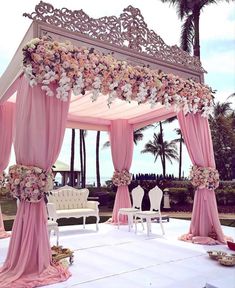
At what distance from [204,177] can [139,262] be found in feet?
7.66

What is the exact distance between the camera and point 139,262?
16.0 feet

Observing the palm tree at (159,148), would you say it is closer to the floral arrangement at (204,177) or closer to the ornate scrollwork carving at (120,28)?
the floral arrangement at (204,177)

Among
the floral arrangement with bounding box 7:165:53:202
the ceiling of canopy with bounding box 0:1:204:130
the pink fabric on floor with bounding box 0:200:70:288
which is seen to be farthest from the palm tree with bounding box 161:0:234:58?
the pink fabric on floor with bounding box 0:200:70:288

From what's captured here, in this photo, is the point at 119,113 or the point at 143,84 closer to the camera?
the point at 143,84

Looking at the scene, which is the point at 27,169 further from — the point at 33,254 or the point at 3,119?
the point at 3,119

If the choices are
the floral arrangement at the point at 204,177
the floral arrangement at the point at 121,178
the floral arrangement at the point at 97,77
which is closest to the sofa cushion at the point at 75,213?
the floral arrangement at the point at 121,178

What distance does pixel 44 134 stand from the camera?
14.3 ft

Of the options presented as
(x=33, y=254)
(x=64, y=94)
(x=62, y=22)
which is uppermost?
(x=62, y=22)

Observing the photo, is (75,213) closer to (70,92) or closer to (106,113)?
(106,113)

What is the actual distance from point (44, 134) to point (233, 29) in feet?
9.57

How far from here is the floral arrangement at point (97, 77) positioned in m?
4.25

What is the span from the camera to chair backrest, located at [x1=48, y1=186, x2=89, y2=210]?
8266 mm

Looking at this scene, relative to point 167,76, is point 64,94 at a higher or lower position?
lower

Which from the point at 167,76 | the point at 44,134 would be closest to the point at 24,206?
the point at 44,134
